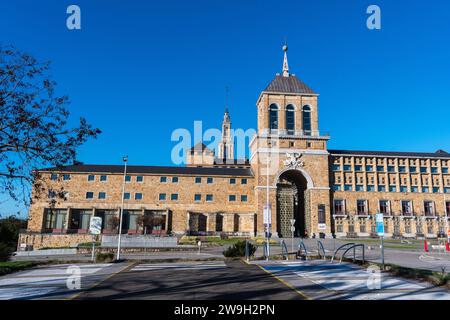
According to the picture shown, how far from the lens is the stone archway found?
52281mm

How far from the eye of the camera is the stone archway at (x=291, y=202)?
52281 millimetres

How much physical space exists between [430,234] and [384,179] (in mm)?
11321

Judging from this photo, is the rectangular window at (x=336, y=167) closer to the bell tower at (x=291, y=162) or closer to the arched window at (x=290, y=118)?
the bell tower at (x=291, y=162)

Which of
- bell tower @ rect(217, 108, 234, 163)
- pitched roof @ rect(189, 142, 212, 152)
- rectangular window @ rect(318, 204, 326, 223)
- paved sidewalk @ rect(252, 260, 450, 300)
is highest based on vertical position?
bell tower @ rect(217, 108, 234, 163)

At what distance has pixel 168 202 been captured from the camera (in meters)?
53.4

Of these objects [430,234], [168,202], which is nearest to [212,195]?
[168,202]

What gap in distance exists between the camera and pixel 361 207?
54062 millimetres

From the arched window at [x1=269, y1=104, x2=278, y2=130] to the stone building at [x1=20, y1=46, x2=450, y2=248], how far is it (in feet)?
0.55

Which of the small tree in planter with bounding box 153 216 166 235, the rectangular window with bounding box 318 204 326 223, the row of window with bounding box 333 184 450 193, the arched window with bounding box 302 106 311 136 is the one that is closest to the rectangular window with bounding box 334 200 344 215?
the row of window with bounding box 333 184 450 193

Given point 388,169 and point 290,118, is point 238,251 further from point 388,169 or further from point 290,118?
point 388,169

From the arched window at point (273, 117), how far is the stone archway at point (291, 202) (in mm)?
7895

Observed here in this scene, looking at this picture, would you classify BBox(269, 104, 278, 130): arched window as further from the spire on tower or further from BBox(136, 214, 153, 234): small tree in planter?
BBox(136, 214, 153, 234): small tree in planter

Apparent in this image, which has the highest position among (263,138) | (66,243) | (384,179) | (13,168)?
(263,138)
